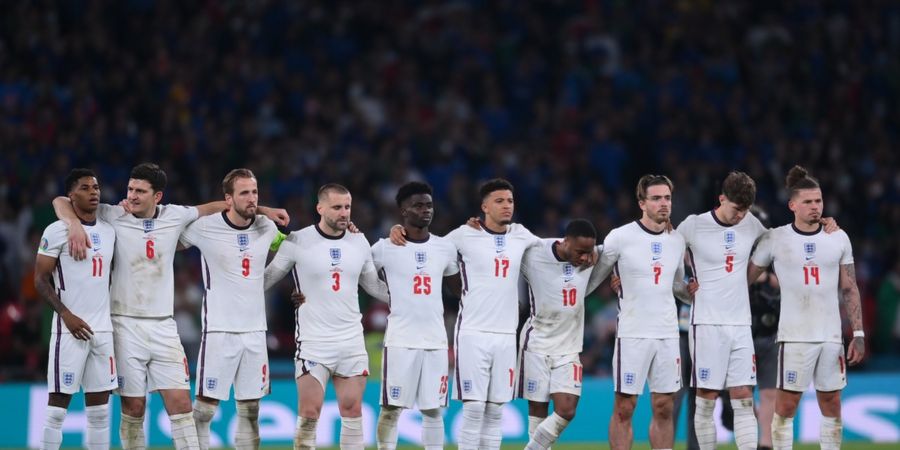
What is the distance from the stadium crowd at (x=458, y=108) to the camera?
1895 cm

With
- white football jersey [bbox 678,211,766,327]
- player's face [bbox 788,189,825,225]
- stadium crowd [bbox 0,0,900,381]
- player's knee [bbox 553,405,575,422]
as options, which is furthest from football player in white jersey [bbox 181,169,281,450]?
stadium crowd [bbox 0,0,900,381]

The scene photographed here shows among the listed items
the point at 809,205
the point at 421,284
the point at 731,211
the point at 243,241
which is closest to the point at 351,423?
the point at 421,284

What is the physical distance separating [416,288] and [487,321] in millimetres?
683

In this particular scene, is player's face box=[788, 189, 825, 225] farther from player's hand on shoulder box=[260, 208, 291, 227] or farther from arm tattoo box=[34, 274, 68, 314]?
arm tattoo box=[34, 274, 68, 314]

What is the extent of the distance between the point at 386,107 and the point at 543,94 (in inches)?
104

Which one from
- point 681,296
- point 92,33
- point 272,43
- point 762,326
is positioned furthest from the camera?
point 272,43

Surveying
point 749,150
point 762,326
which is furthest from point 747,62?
point 762,326

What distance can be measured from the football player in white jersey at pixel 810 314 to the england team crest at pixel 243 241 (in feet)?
15.1

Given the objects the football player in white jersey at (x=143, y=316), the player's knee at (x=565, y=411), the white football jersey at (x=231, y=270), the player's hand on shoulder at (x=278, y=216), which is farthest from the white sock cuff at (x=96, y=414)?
the player's knee at (x=565, y=411)

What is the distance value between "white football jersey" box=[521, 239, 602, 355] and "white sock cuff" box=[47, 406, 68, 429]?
4024mm

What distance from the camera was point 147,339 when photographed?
11594 mm

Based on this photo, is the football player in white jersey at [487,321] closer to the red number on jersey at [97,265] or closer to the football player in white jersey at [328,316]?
the football player in white jersey at [328,316]

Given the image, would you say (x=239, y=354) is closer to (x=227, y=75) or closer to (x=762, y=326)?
(x=762, y=326)

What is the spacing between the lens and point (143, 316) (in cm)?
1162
